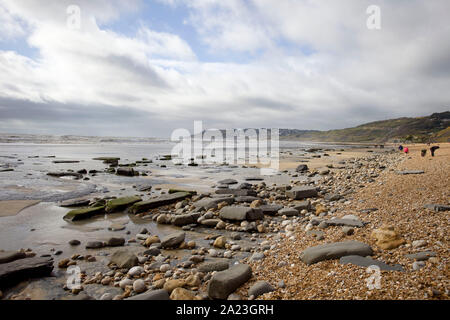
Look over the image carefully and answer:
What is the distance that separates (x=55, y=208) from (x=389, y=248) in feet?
34.9

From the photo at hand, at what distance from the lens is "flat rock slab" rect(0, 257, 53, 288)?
415 centimetres

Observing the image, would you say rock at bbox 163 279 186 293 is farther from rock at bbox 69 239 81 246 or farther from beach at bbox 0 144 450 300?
rock at bbox 69 239 81 246

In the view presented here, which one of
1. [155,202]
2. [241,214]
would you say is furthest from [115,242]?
[241,214]

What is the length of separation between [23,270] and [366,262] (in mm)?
5899

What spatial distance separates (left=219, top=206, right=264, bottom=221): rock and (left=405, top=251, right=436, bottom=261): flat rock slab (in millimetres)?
4407

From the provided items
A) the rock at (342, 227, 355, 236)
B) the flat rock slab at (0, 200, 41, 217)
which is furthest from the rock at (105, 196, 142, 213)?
the rock at (342, 227, 355, 236)

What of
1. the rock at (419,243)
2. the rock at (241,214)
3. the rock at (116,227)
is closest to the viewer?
the rock at (419,243)

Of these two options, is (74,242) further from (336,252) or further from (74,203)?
(336,252)

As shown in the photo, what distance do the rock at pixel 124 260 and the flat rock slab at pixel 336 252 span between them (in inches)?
133

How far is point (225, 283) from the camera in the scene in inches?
148

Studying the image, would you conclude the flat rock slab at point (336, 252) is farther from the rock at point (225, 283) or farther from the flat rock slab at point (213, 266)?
the flat rock slab at point (213, 266)

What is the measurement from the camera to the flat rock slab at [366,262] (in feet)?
11.7

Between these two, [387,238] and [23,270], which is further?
[387,238]

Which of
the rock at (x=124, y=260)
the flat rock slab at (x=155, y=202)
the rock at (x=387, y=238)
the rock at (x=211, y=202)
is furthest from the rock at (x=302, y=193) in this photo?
the rock at (x=124, y=260)
